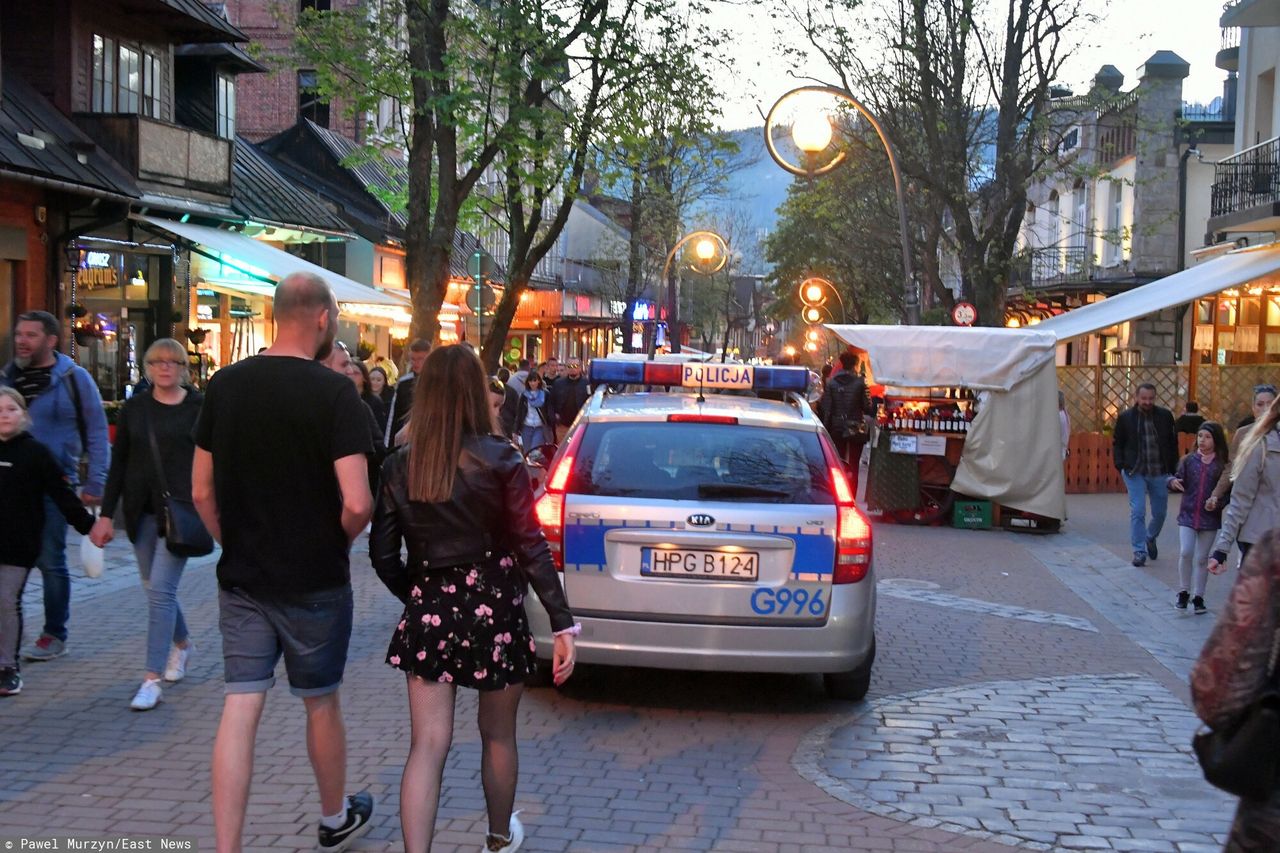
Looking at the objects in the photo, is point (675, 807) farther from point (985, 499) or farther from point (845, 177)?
point (845, 177)

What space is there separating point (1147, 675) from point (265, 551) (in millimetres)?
6184

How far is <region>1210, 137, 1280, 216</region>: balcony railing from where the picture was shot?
23.0 metres

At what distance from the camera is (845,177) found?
39969 millimetres

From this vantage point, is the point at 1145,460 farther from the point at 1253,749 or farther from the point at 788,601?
the point at 1253,749

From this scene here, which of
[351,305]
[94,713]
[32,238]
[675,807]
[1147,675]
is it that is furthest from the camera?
[351,305]

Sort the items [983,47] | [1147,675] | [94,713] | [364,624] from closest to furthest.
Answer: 1. [94,713]
2. [1147,675]
3. [364,624]
4. [983,47]

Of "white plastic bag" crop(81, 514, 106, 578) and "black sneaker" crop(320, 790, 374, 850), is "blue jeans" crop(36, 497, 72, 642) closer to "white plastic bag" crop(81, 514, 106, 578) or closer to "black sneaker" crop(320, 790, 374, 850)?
"white plastic bag" crop(81, 514, 106, 578)

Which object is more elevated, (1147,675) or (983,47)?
(983,47)

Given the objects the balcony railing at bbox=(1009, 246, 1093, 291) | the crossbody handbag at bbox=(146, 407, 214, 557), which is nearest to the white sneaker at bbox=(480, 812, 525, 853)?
the crossbody handbag at bbox=(146, 407, 214, 557)

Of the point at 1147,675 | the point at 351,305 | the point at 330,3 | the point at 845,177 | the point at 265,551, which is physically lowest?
the point at 1147,675

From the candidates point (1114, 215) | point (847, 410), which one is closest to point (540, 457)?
point (847, 410)

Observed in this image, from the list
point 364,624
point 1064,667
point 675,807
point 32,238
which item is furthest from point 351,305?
point 675,807

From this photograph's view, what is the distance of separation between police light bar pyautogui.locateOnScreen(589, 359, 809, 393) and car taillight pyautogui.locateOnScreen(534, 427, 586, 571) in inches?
52.2

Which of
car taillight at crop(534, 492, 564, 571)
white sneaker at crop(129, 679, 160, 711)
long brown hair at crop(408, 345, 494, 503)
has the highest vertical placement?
long brown hair at crop(408, 345, 494, 503)
